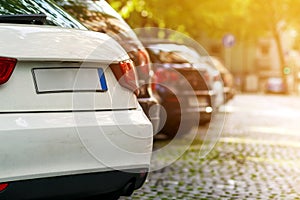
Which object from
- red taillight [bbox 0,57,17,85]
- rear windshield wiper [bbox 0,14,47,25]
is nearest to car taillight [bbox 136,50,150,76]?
rear windshield wiper [bbox 0,14,47,25]

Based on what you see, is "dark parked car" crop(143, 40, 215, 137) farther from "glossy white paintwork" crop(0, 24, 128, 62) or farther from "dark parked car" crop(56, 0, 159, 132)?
"glossy white paintwork" crop(0, 24, 128, 62)

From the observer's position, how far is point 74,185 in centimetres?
397

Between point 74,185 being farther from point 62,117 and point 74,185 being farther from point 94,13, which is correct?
point 94,13

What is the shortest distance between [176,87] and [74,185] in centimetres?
690

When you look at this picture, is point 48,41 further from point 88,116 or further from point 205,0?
point 205,0

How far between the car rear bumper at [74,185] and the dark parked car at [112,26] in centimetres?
195

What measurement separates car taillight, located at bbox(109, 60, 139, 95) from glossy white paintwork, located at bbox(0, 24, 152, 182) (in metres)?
0.03

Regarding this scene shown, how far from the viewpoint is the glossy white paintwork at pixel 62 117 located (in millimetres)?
3750

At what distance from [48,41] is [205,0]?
1979 centimetres

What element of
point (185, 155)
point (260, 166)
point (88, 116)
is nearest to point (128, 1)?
point (185, 155)

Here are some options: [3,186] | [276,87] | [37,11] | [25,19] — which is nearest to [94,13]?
[37,11]

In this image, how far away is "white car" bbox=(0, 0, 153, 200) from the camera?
377cm

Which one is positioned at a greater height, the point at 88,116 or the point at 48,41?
the point at 48,41

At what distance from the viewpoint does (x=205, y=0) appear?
23.4 metres
